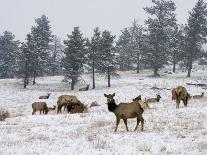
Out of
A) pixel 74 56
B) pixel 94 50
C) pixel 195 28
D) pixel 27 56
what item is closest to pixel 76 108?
pixel 74 56

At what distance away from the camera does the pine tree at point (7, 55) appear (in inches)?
3300

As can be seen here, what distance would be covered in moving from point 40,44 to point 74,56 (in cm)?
1333

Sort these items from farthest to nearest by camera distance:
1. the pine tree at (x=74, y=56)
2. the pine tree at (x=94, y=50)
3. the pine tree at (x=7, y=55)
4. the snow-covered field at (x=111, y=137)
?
the pine tree at (x=7, y=55) < the pine tree at (x=94, y=50) < the pine tree at (x=74, y=56) < the snow-covered field at (x=111, y=137)

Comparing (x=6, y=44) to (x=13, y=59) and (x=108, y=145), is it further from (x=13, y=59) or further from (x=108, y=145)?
(x=108, y=145)

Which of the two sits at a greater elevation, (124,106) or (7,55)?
(7,55)

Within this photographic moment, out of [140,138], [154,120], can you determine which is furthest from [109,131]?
[154,120]

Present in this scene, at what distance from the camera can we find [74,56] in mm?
61969

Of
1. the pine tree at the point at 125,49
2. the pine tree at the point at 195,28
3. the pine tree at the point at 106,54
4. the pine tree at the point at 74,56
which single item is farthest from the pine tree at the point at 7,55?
the pine tree at the point at 195,28

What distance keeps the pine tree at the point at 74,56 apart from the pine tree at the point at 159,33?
12818 millimetres

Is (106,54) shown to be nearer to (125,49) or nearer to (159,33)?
(159,33)

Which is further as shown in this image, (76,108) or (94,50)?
(94,50)

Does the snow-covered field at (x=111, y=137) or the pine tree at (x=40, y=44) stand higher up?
the pine tree at (x=40, y=44)

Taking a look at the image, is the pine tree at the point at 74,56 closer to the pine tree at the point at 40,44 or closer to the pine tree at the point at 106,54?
the pine tree at the point at 106,54

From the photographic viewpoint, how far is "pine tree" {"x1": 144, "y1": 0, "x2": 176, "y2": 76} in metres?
69.0
